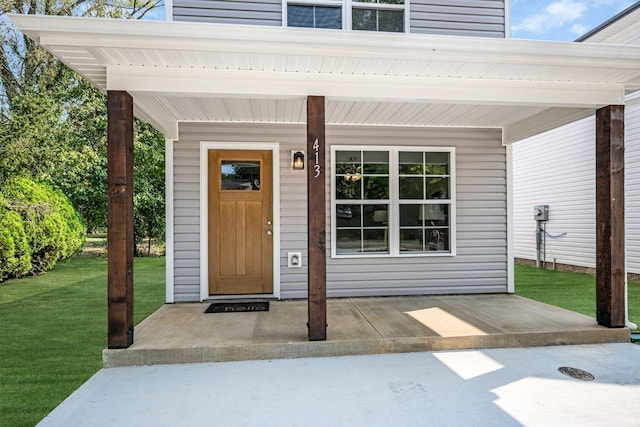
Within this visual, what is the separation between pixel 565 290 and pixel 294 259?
4.44 m

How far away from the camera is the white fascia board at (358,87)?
3.14 metres

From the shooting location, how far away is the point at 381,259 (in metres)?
5.15

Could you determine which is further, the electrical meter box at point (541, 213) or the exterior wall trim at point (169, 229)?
the electrical meter box at point (541, 213)

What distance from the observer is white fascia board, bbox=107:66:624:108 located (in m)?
3.14

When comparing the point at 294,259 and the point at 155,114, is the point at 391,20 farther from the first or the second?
the point at 294,259

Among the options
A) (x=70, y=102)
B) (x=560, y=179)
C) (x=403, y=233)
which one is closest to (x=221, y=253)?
(x=403, y=233)

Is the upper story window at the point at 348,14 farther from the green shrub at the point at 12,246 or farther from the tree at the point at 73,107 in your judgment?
the tree at the point at 73,107

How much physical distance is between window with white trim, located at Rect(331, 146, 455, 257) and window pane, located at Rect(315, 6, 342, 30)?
1.69 metres

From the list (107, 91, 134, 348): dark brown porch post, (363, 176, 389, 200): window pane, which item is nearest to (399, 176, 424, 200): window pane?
(363, 176, 389, 200): window pane

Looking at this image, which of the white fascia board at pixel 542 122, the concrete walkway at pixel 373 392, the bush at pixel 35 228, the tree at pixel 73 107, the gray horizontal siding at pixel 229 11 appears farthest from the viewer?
the tree at pixel 73 107

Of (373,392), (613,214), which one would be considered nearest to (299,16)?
(613,214)

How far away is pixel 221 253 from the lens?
4965mm

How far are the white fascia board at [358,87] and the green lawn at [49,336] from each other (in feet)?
7.64

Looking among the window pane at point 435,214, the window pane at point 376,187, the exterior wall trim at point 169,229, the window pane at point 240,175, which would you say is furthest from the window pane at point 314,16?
the window pane at point 435,214
